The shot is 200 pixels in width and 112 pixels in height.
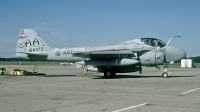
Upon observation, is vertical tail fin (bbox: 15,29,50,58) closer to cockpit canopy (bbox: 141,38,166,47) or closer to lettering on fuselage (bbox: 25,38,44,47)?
lettering on fuselage (bbox: 25,38,44,47)

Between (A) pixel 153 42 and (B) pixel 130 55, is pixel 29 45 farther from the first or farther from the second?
(A) pixel 153 42

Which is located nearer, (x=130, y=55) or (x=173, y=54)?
(x=130, y=55)

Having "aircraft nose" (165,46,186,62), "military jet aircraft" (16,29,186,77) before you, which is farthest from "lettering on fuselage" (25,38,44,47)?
"aircraft nose" (165,46,186,62)

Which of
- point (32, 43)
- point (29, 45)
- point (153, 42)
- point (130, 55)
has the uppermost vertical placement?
point (32, 43)

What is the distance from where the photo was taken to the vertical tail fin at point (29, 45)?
23469 millimetres

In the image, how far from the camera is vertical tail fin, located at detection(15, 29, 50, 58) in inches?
924

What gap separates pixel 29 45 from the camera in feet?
77.3

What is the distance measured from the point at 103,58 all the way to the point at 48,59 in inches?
221

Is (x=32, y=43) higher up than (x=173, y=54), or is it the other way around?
(x=32, y=43)

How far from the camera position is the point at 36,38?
23.7 meters

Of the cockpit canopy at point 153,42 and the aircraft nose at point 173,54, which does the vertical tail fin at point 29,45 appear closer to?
the cockpit canopy at point 153,42

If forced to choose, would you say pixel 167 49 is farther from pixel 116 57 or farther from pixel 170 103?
pixel 170 103

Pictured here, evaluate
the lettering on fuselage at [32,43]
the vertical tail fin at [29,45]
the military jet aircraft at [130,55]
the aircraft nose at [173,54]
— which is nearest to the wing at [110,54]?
the military jet aircraft at [130,55]

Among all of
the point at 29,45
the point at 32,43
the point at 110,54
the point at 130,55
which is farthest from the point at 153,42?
the point at 29,45
